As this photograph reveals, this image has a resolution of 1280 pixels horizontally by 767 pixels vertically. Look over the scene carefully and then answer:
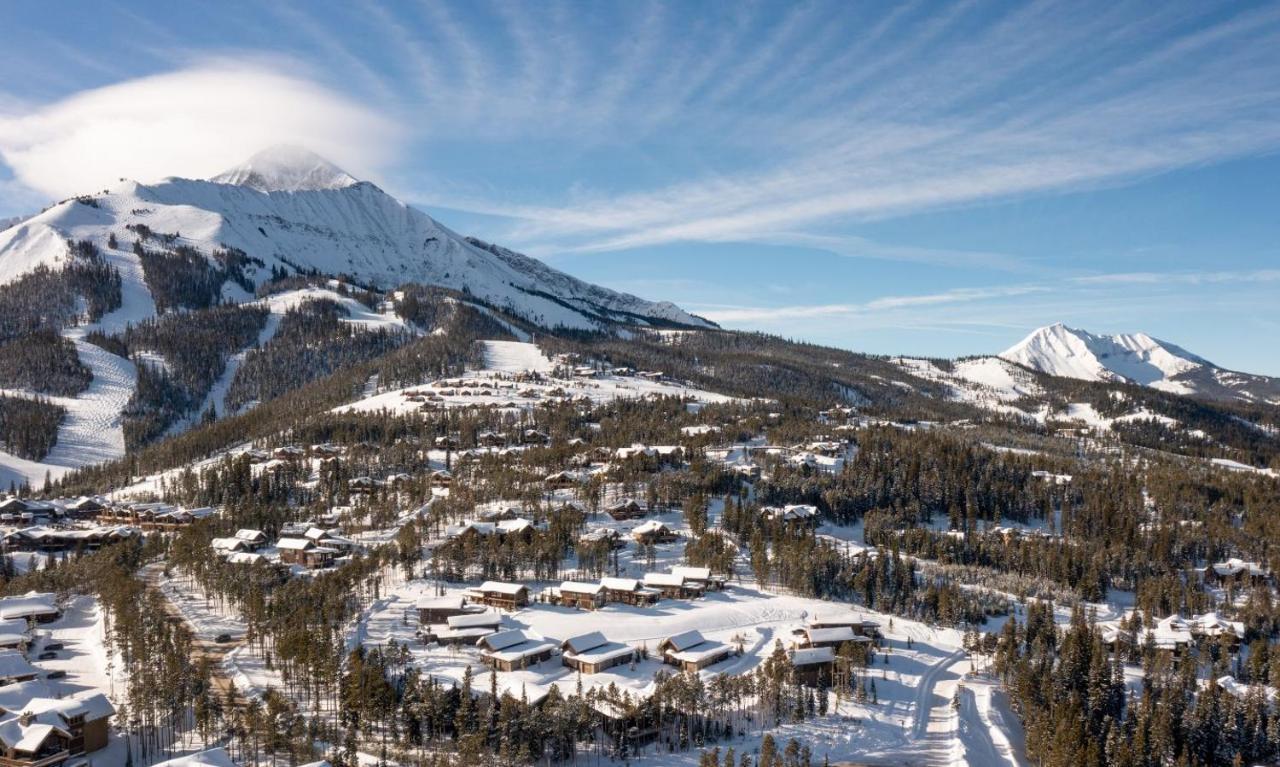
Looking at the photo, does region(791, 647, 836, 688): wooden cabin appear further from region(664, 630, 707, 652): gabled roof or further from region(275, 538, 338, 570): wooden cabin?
region(275, 538, 338, 570): wooden cabin

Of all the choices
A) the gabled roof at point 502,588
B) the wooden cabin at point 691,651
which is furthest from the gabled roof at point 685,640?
the gabled roof at point 502,588

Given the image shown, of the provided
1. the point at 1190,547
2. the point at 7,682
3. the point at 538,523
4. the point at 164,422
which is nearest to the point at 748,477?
the point at 538,523

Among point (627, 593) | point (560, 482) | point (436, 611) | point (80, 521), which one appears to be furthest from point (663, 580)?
point (80, 521)

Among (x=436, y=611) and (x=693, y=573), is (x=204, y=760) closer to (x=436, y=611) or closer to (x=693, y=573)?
(x=436, y=611)

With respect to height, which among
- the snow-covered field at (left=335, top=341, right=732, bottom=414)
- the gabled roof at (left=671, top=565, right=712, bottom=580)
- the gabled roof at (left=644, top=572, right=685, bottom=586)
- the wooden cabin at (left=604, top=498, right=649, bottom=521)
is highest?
the snow-covered field at (left=335, top=341, right=732, bottom=414)

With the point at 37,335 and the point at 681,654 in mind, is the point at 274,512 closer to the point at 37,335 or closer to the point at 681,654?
the point at 681,654

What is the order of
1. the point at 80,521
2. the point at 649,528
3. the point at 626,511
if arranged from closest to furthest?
1. the point at 649,528
2. the point at 626,511
3. the point at 80,521

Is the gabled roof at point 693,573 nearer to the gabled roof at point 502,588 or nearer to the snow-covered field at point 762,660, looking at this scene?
the snow-covered field at point 762,660

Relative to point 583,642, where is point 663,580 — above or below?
above

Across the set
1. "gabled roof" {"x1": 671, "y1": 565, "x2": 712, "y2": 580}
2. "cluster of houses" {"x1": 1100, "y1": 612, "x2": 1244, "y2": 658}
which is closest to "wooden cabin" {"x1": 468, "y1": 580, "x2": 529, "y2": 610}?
"gabled roof" {"x1": 671, "y1": 565, "x2": 712, "y2": 580}

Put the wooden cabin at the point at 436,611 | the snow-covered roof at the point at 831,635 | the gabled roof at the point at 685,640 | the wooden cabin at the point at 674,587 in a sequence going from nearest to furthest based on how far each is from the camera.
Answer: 1. the gabled roof at the point at 685,640
2. the snow-covered roof at the point at 831,635
3. the wooden cabin at the point at 436,611
4. the wooden cabin at the point at 674,587

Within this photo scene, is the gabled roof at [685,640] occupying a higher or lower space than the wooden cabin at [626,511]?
lower
